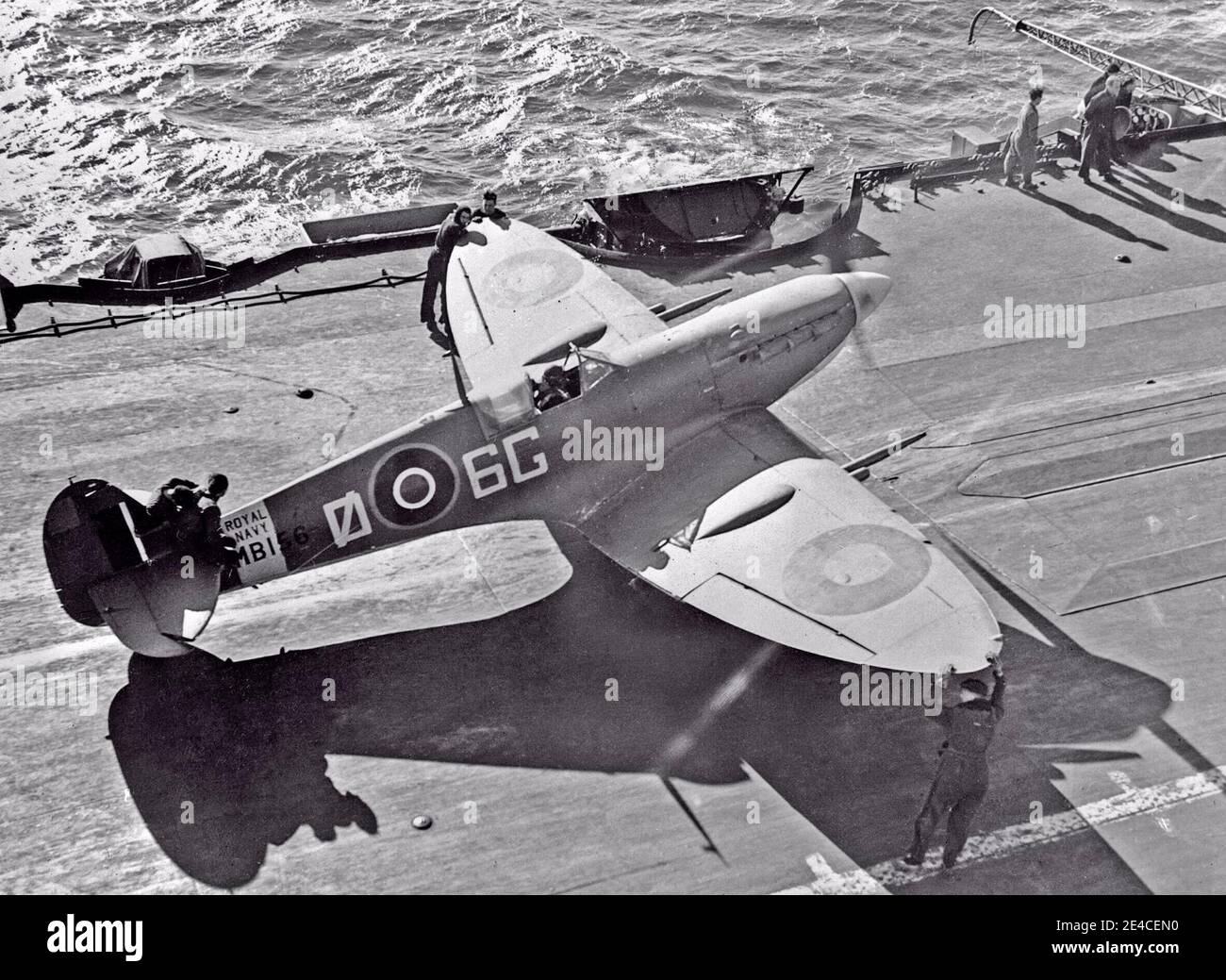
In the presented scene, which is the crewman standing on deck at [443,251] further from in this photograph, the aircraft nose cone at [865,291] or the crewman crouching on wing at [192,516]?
the crewman crouching on wing at [192,516]

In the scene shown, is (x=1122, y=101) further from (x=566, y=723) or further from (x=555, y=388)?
(x=566, y=723)

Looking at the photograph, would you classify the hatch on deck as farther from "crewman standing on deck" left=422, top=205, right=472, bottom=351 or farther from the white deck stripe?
the white deck stripe

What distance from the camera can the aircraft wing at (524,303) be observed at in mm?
19438

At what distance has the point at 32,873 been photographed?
12953 millimetres

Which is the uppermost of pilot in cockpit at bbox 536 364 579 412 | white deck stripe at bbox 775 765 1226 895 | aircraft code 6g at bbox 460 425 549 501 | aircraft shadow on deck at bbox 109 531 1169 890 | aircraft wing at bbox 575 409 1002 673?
pilot in cockpit at bbox 536 364 579 412

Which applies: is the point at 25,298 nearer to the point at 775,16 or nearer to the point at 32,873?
the point at 32,873

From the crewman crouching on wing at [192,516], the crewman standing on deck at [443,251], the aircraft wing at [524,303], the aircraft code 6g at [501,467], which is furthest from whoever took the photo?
the crewman standing on deck at [443,251]

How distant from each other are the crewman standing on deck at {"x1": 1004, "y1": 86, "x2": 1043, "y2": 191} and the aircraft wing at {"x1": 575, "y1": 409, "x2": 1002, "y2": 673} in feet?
50.2

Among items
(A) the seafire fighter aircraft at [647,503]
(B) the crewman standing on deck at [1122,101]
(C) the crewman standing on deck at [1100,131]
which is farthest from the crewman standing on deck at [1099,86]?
(A) the seafire fighter aircraft at [647,503]

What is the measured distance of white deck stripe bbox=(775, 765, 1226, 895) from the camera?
12.9 m

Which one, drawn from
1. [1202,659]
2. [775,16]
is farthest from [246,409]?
[775,16]

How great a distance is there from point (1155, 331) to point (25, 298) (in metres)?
22.9

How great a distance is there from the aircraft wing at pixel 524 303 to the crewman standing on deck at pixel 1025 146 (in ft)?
43.7

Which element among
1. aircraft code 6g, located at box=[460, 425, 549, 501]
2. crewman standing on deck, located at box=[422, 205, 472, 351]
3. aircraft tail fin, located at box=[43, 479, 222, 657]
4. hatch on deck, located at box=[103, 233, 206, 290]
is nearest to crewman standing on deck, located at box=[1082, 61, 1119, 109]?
crewman standing on deck, located at box=[422, 205, 472, 351]
